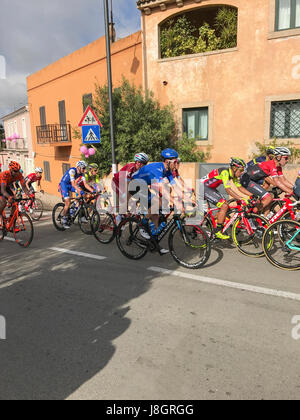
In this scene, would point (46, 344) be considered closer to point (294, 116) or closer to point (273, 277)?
point (273, 277)

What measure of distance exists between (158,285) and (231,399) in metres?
2.25

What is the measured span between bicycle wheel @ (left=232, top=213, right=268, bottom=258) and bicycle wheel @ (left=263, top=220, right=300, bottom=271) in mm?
368

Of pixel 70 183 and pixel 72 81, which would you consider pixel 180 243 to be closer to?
pixel 70 183

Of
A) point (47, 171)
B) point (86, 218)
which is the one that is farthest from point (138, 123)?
point (47, 171)

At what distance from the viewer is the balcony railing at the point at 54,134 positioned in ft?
62.8

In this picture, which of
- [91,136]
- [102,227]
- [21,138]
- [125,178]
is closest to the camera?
[125,178]

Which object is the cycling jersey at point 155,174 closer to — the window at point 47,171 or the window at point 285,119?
the window at point 285,119

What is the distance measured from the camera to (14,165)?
6828 mm

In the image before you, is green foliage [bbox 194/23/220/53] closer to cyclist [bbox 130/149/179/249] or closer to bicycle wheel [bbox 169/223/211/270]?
cyclist [bbox 130/149/179/249]

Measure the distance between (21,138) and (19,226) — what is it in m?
26.3

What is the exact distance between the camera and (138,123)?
12086 millimetres

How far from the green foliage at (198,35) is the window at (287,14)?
1.63 m

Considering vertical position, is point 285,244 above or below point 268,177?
below

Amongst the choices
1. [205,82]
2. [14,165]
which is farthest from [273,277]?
[205,82]
